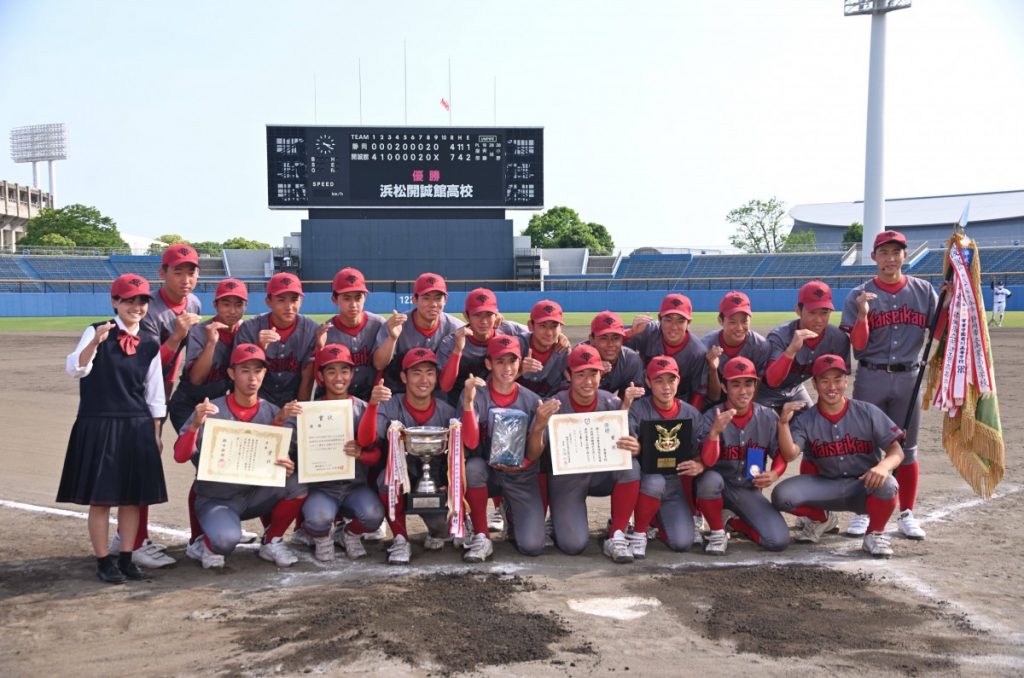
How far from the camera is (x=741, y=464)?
224 inches

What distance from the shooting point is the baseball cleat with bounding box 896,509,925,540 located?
5.69m

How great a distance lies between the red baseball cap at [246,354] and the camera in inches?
206

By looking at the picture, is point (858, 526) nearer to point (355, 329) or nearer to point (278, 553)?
point (355, 329)

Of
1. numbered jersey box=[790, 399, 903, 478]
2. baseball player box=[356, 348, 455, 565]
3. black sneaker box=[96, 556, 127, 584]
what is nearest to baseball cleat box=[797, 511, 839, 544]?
numbered jersey box=[790, 399, 903, 478]

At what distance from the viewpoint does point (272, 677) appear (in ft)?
11.7

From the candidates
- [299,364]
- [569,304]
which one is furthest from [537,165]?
[299,364]

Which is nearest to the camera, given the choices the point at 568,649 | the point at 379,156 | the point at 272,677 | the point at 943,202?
the point at 272,677

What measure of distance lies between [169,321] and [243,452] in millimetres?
1139

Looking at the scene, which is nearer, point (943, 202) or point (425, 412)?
point (425, 412)

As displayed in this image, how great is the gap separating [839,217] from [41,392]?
94.3m

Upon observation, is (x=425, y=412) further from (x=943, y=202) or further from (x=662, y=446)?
(x=943, y=202)

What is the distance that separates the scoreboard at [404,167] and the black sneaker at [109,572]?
110 feet

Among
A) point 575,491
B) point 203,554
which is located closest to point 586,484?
point 575,491

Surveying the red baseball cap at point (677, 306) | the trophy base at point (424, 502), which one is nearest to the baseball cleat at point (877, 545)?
the red baseball cap at point (677, 306)
